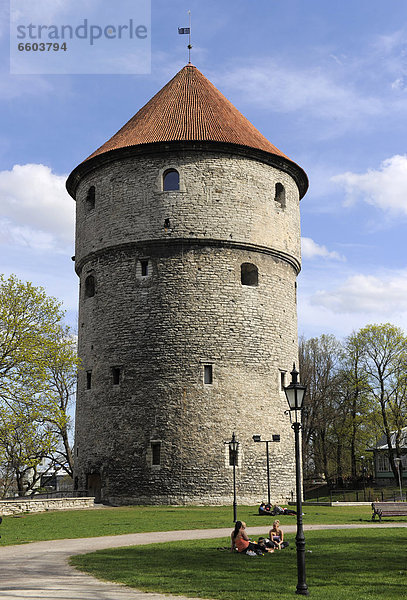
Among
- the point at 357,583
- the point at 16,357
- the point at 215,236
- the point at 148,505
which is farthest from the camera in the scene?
the point at 215,236

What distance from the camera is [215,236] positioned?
78.0ft

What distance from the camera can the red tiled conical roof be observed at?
24906 mm

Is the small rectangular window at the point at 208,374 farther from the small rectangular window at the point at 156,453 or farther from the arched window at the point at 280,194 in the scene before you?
the arched window at the point at 280,194

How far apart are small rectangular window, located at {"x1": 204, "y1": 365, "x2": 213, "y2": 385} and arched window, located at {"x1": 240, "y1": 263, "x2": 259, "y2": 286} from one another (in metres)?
3.69

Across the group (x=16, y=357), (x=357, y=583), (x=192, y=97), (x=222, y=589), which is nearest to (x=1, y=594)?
(x=222, y=589)

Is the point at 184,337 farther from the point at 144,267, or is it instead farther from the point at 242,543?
the point at 242,543

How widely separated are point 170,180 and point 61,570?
17448 millimetres

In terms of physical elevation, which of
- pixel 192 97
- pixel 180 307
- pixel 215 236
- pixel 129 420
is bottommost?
pixel 129 420

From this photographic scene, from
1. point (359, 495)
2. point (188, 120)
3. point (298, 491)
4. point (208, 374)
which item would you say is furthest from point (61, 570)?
point (359, 495)

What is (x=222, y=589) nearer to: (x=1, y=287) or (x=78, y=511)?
(x=78, y=511)

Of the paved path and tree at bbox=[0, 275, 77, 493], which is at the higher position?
tree at bbox=[0, 275, 77, 493]

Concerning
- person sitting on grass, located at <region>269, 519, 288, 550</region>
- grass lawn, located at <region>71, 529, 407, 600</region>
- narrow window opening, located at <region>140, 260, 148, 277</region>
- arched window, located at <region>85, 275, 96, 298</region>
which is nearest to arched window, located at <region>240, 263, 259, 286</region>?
narrow window opening, located at <region>140, 260, 148, 277</region>

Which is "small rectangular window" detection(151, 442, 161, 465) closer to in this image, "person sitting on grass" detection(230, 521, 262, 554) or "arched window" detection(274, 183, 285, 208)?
"arched window" detection(274, 183, 285, 208)

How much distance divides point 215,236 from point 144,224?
253 centimetres
